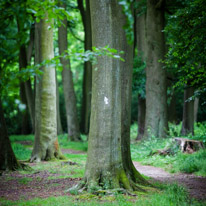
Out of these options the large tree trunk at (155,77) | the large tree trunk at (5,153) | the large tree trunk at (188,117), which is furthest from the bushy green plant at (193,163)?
the large tree trunk at (188,117)

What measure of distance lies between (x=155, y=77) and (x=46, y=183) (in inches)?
378

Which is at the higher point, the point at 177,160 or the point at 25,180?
the point at 177,160

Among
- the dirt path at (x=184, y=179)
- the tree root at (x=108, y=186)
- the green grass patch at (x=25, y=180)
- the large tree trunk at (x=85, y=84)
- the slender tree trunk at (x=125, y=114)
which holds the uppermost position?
the large tree trunk at (x=85, y=84)

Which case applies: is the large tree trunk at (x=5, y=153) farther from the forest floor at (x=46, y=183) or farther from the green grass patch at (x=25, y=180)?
the green grass patch at (x=25, y=180)

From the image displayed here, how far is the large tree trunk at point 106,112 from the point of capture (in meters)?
6.30

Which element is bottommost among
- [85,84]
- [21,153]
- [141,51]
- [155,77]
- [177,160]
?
[21,153]

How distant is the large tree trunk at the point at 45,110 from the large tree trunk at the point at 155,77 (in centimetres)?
566

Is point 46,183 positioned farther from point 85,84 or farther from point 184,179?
point 85,84

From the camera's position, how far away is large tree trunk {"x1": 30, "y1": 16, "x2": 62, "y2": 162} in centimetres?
1170

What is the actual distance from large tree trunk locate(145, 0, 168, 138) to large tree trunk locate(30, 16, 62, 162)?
566cm

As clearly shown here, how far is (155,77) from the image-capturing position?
50.9 feet

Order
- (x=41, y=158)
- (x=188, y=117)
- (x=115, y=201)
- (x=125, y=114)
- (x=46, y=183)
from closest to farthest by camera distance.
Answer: (x=115, y=201) < (x=125, y=114) < (x=46, y=183) < (x=41, y=158) < (x=188, y=117)

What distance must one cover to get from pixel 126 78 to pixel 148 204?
304cm

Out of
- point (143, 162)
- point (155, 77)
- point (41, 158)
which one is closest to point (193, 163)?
point (143, 162)
